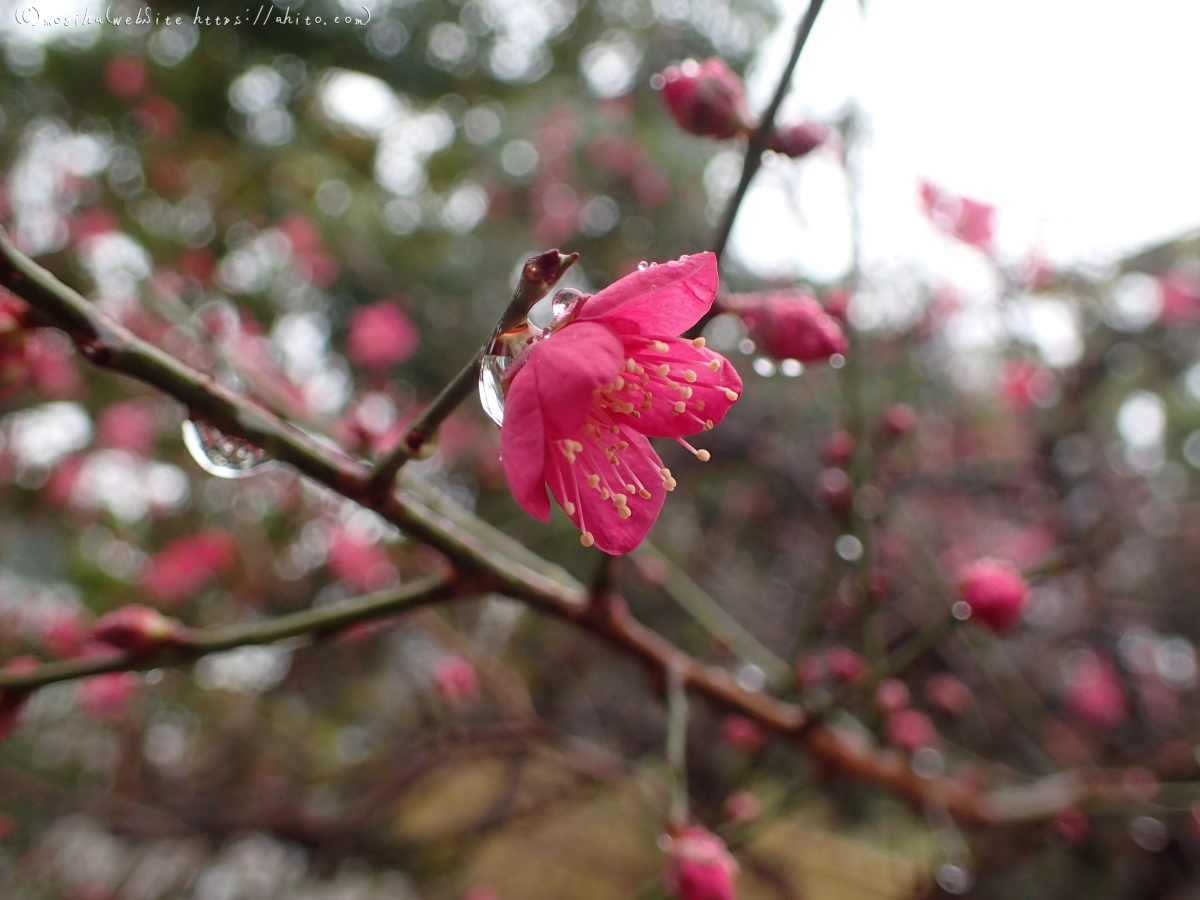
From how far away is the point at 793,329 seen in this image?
0.64 meters

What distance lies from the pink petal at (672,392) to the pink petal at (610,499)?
0.02 m

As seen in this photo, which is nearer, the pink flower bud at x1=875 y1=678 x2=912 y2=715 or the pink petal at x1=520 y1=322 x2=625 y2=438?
the pink petal at x1=520 y1=322 x2=625 y2=438

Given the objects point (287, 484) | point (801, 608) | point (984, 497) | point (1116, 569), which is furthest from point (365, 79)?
point (1116, 569)

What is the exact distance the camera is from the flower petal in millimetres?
504

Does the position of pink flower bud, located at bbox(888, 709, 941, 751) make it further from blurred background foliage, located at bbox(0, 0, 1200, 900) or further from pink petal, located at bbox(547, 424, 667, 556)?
pink petal, located at bbox(547, 424, 667, 556)

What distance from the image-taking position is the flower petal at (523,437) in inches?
19.8

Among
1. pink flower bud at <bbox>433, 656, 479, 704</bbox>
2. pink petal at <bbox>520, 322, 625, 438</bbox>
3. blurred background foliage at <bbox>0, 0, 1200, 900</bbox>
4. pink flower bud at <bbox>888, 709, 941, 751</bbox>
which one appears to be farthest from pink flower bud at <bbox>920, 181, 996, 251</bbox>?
pink petal at <bbox>520, 322, 625, 438</bbox>

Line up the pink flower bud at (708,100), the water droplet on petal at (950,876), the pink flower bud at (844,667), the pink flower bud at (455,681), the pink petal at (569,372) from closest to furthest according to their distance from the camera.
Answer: the pink petal at (569,372)
the pink flower bud at (708,100)
the water droplet on petal at (950,876)
the pink flower bud at (844,667)
the pink flower bud at (455,681)

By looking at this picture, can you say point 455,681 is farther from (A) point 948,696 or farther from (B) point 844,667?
(A) point 948,696

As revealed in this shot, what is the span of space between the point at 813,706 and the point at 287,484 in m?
2.00

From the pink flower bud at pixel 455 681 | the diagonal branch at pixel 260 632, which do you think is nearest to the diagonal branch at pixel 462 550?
the diagonal branch at pixel 260 632

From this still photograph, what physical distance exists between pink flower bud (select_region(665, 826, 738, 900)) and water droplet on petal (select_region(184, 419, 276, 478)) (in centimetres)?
52

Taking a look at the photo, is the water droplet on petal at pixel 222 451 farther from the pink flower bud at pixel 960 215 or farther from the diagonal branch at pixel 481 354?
the pink flower bud at pixel 960 215

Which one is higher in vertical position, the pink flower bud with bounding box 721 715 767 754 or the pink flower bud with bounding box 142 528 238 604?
the pink flower bud with bounding box 721 715 767 754
